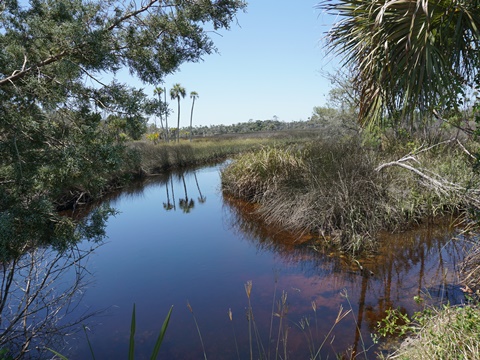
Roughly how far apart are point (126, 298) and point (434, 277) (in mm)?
4553

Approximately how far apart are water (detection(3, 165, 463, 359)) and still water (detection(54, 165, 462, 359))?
0.05 ft

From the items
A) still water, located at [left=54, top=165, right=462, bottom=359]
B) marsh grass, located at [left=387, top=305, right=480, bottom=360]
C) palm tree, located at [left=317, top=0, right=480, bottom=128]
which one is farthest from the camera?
still water, located at [left=54, top=165, right=462, bottom=359]

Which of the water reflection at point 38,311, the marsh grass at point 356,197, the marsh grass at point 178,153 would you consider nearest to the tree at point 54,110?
the water reflection at point 38,311

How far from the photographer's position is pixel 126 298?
5566mm

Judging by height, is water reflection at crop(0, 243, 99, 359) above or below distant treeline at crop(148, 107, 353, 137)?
below

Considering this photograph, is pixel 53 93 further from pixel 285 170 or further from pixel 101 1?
pixel 285 170

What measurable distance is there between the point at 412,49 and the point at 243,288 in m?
4.05

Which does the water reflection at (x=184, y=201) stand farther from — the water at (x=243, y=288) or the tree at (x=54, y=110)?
the tree at (x=54, y=110)

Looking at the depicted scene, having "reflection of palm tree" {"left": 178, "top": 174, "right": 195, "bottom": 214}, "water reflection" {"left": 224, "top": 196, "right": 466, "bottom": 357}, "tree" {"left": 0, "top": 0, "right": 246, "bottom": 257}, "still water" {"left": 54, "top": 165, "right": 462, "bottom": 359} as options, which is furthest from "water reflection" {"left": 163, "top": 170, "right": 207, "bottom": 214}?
"tree" {"left": 0, "top": 0, "right": 246, "bottom": 257}

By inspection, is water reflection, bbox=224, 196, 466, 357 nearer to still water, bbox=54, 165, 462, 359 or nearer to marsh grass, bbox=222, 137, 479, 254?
still water, bbox=54, 165, 462, 359

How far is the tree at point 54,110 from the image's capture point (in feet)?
9.81

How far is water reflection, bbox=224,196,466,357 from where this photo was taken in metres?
4.34

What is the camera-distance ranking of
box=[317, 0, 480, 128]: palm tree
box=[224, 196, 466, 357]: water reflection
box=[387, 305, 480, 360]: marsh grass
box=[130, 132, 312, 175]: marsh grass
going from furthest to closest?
box=[130, 132, 312, 175]: marsh grass, box=[224, 196, 466, 357]: water reflection, box=[317, 0, 480, 128]: palm tree, box=[387, 305, 480, 360]: marsh grass

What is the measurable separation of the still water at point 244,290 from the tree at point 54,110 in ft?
5.19
